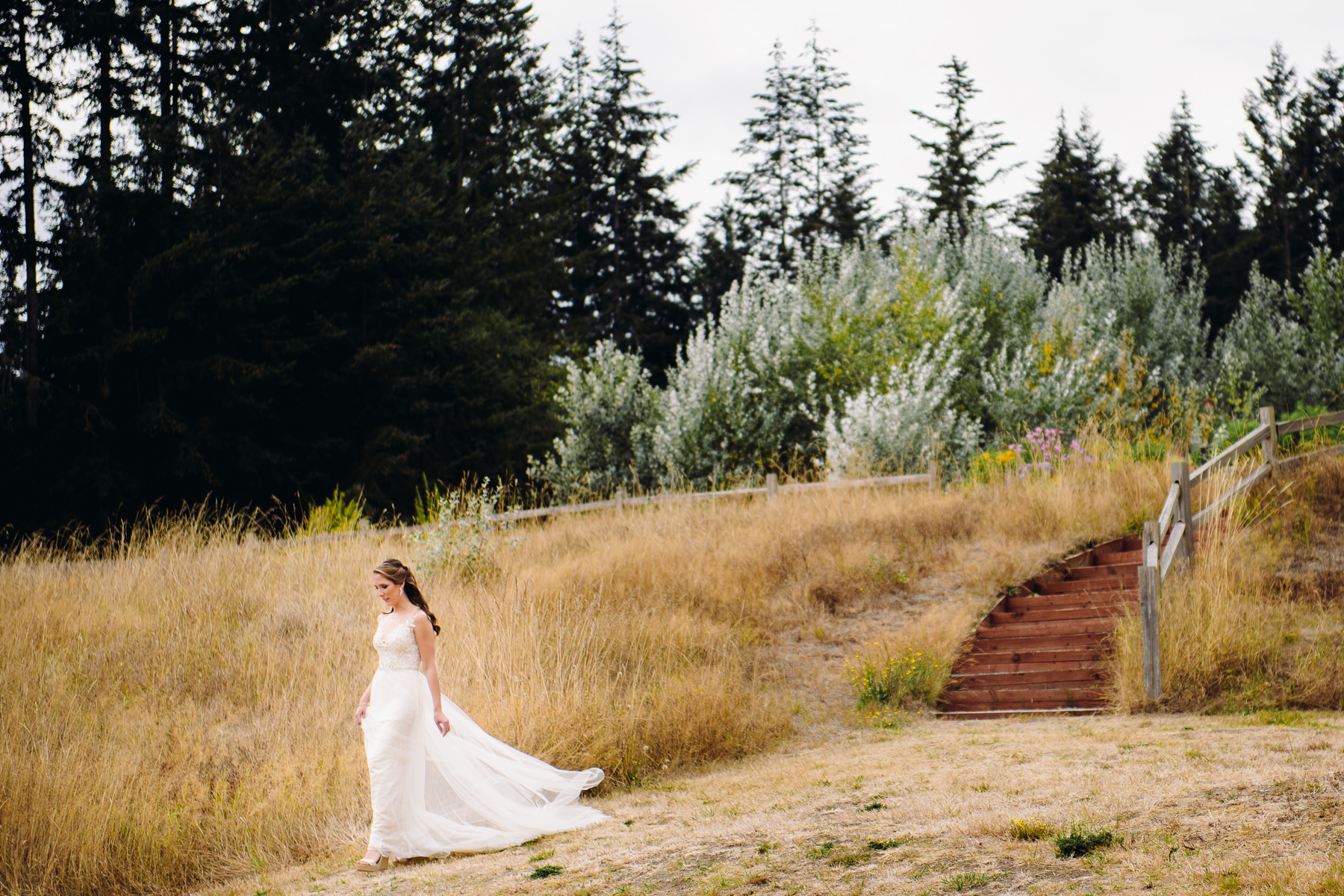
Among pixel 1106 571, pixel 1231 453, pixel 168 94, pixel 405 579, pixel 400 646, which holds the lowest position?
pixel 1106 571

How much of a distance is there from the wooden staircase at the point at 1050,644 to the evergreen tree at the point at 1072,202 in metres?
29.8

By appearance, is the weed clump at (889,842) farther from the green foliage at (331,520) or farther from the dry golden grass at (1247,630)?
the green foliage at (331,520)

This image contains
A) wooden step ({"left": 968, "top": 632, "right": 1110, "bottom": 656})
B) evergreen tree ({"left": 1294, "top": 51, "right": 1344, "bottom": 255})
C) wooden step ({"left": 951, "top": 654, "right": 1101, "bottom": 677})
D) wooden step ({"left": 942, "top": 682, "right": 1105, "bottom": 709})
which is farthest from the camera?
evergreen tree ({"left": 1294, "top": 51, "right": 1344, "bottom": 255})

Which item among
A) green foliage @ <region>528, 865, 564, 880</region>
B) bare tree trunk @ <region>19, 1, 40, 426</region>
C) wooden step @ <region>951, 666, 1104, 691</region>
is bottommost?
wooden step @ <region>951, 666, 1104, 691</region>

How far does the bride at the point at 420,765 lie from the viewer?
20.6 ft

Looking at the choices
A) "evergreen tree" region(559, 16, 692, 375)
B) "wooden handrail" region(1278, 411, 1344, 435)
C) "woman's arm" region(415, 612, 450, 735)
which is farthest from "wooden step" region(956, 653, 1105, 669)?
"evergreen tree" region(559, 16, 692, 375)

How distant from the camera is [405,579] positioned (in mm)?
6492

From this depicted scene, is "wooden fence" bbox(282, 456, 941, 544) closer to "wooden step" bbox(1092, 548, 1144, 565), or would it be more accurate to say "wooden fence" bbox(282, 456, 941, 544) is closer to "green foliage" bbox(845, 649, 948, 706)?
"wooden step" bbox(1092, 548, 1144, 565)

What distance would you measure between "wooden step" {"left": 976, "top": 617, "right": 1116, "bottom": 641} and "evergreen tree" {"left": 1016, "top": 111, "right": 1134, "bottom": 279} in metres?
31.1

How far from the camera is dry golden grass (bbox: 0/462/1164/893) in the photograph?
7.33 meters

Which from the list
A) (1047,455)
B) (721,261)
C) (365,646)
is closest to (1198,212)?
(721,261)

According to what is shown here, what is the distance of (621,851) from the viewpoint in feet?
18.9

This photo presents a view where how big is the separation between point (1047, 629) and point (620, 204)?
3086 centimetres

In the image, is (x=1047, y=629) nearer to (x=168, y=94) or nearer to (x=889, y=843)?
(x=889, y=843)
